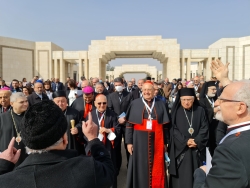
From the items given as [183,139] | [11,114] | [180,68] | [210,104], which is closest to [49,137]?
[11,114]

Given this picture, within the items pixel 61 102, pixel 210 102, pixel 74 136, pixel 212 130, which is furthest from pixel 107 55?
pixel 74 136

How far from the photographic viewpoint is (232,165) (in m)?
1.34

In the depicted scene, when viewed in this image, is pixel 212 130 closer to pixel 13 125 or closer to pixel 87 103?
pixel 87 103

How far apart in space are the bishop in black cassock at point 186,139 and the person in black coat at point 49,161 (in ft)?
7.96

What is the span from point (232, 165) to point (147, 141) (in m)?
2.46

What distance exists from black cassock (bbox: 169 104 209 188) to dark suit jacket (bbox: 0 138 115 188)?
2403mm

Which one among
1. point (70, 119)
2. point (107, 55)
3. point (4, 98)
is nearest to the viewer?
point (70, 119)

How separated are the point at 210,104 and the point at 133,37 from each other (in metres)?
20.4

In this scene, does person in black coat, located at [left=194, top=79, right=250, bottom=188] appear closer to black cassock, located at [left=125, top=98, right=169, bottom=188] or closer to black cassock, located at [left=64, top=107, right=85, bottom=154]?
black cassock, located at [left=125, top=98, right=169, bottom=188]

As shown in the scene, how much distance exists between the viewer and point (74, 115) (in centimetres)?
393

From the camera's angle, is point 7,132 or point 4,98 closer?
point 7,132

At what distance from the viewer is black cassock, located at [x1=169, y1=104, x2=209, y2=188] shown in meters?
3.53

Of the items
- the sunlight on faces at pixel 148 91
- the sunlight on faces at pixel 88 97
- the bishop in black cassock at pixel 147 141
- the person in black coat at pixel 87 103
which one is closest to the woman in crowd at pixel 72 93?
the person in black coat at pixel 87 103

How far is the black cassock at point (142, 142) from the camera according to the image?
3.70 metres
